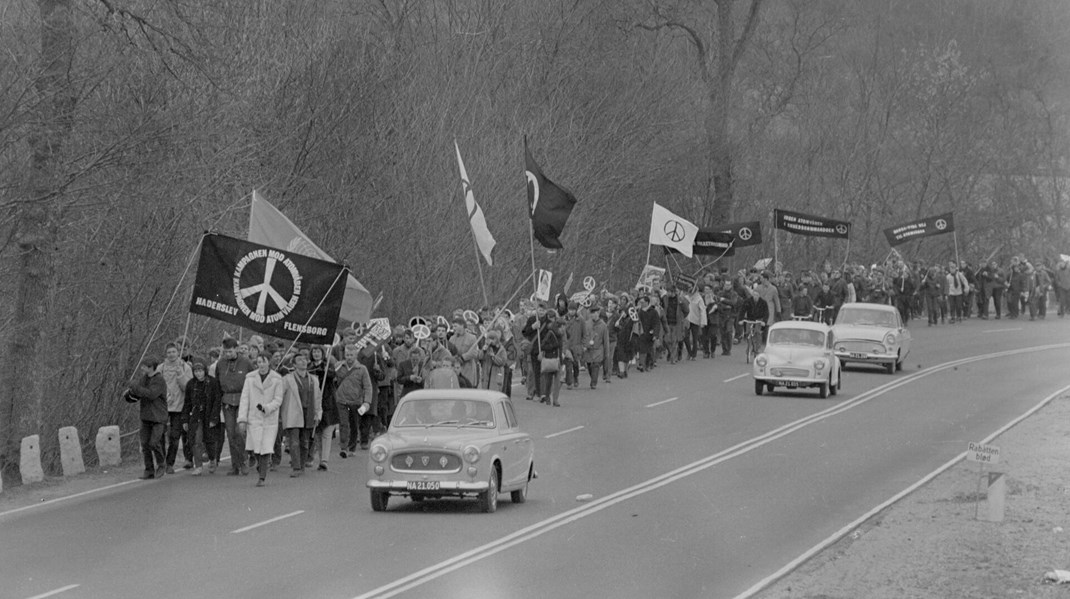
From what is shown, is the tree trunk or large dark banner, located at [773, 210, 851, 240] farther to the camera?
large dark banner, located at [773, 210, 851, 240]

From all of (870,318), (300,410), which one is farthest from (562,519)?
(870,318)

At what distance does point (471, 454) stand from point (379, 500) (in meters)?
→ 1.28

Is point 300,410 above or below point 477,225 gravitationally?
below

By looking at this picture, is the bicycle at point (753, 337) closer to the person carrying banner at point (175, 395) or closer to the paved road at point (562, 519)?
the paved road at point (562, 519)

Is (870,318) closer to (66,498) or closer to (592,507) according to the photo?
(592,507)

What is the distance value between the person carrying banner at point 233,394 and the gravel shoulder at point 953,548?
28.9 feet

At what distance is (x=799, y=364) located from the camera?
35.8 metres

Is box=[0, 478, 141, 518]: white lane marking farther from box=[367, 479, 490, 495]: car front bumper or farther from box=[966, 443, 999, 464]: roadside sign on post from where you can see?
Result: box=[966, 443, 999, 464]: roadside sign on post

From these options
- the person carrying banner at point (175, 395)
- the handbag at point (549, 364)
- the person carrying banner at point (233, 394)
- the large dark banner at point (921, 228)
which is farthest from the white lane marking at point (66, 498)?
the large dark banner at point (921, 228)

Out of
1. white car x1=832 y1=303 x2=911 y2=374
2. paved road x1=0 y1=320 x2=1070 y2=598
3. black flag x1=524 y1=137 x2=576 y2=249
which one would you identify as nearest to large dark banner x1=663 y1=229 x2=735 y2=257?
white car x1=832 y1=303 x2=911 y2=374

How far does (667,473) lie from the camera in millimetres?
24031

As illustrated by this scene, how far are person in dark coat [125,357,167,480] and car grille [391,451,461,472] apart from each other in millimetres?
4954

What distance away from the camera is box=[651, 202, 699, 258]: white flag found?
45406mm

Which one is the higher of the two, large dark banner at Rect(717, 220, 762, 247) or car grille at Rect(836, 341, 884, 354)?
large dark banner at Rect(717, 220, 762, 247)
